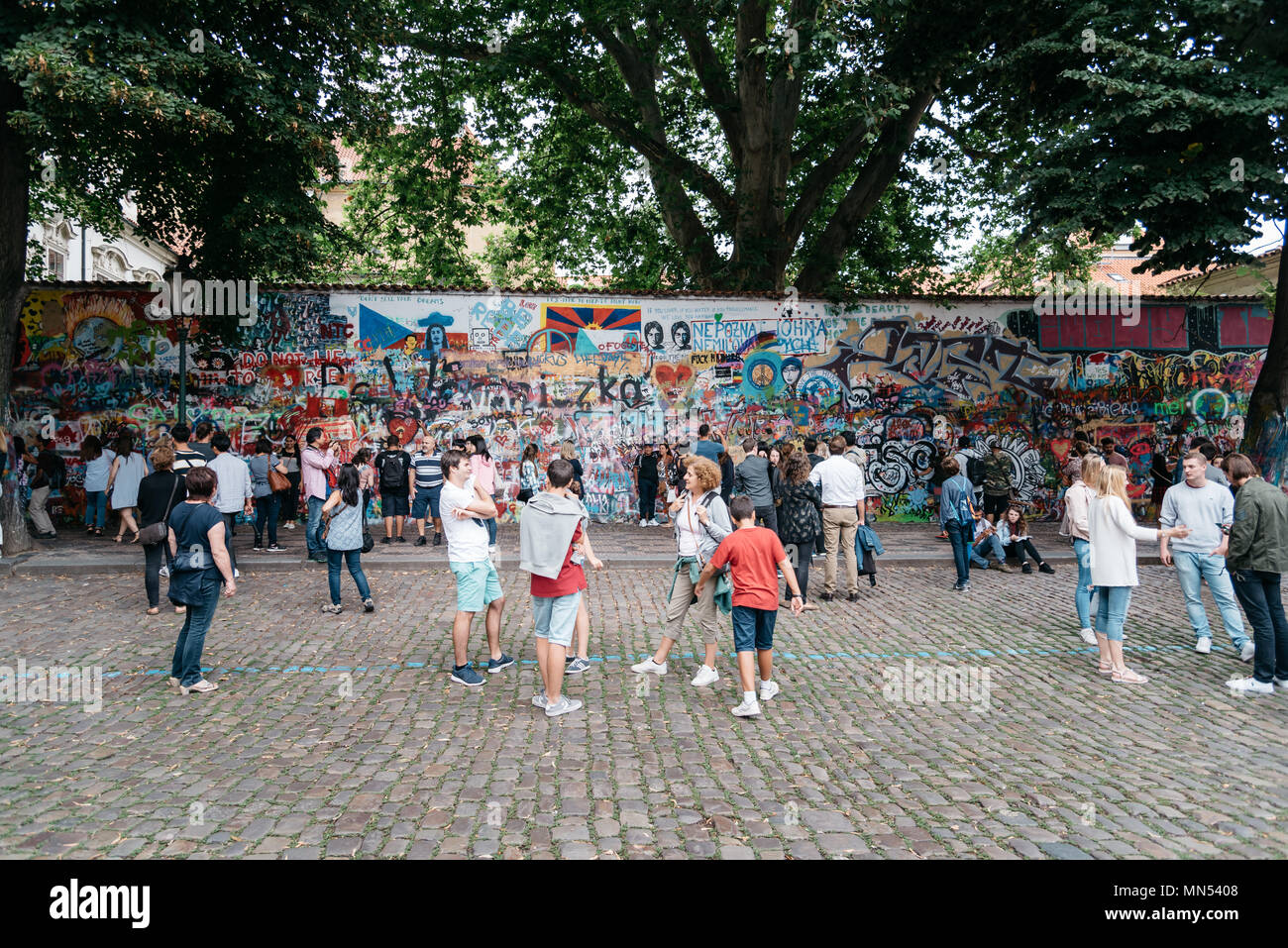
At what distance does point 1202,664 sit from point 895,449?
33.5 feet

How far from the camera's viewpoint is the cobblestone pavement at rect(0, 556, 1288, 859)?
4191 mm

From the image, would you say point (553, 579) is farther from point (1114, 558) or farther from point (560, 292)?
point (560, 292)

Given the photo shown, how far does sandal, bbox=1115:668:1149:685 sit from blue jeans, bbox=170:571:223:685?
7.49 meters

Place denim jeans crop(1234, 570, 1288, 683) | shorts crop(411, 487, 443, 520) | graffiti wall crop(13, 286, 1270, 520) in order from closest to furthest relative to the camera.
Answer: denim jeans crop(1234, 570, 1288, 683) → shorts crop(411, 487, 443, 520) → graffiti wall crop(13, 286, 1270, 520)

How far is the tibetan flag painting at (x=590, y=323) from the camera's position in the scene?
16.8m

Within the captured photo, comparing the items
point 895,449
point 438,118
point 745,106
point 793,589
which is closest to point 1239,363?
point 895,449

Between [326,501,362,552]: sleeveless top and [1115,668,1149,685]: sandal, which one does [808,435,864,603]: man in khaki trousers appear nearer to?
[1115,668,1149,685]: sandal

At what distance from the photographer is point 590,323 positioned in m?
16.9

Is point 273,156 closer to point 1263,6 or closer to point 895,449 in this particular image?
point 895,449

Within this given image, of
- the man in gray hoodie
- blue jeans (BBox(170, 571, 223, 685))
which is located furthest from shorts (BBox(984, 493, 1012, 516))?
blue jeans (BBox(170, 571, 223, 685))

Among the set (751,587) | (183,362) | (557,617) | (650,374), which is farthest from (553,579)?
(183,362)

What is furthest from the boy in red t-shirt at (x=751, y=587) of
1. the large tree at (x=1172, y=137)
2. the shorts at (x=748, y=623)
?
the large tree at (x=1172, y=137)

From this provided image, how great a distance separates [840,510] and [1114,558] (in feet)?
11.9

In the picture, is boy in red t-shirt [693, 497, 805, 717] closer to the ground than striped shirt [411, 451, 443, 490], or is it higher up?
closer to the ground
